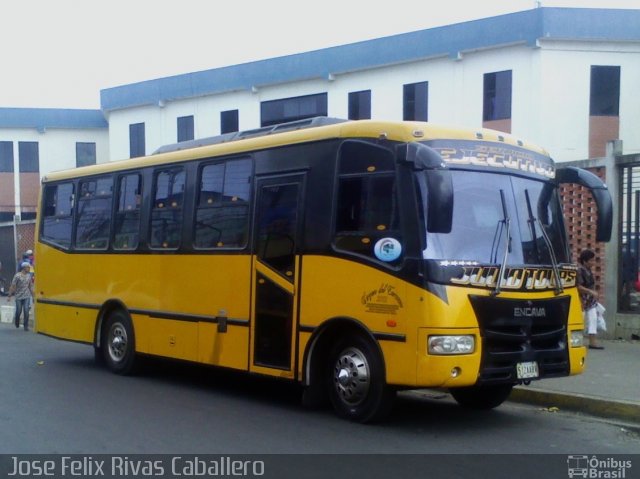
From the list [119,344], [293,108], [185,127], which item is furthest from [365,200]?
[185,127]

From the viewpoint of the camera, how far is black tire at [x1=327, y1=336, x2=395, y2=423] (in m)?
8.80

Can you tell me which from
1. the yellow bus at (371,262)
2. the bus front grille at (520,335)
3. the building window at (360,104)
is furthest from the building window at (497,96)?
the bus front grille at (520,335)

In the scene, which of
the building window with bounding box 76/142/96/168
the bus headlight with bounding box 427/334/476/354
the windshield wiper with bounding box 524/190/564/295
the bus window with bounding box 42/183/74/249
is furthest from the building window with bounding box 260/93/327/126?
the bus headlight with bounding box 427/334/476/354

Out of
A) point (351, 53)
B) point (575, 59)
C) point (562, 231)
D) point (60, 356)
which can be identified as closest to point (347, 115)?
point (351, 53)

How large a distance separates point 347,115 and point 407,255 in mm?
A: 23311

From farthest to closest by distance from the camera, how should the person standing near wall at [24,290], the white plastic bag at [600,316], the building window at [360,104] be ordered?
1. the building window at [360,104]
2. the person standing near wall at [24,290]
3. the white plastic bag at [600,316]

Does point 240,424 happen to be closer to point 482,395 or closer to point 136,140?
point 482,395

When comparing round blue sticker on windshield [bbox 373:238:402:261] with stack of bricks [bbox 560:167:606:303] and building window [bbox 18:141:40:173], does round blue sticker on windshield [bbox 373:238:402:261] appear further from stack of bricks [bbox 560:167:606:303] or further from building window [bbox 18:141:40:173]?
building window [bbox 18:141:40:173]

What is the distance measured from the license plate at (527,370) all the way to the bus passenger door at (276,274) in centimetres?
248

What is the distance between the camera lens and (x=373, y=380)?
349 inches

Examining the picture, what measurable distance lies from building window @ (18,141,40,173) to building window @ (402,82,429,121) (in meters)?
20.9

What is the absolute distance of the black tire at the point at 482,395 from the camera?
32.9 feet

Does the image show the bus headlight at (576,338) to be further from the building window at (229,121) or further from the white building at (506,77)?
the building window at (229,121)

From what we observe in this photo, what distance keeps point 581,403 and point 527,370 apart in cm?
169
